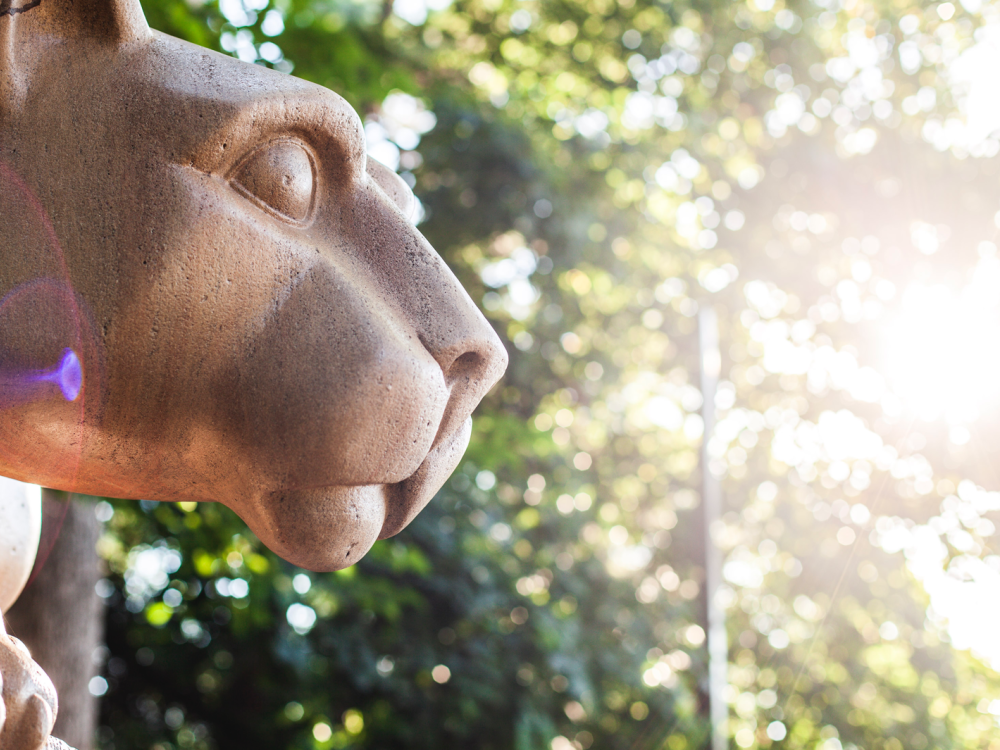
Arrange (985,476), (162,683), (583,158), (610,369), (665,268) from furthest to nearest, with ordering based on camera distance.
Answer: (665,268) → (985,476) → (610,369) → (583,158) → (162,683)

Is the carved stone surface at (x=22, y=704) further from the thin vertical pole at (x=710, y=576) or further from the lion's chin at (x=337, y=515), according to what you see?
the thin vertical pole at (x=710, y=576)

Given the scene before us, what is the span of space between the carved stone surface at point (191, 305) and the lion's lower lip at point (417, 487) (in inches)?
1.0

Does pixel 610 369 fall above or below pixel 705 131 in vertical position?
below

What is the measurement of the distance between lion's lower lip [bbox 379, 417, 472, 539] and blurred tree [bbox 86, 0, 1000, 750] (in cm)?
240

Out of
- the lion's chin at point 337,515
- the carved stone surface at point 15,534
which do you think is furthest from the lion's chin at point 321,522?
the carved stone surface at point 15,534

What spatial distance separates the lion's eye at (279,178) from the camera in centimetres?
87

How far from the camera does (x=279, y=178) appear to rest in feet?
2.90

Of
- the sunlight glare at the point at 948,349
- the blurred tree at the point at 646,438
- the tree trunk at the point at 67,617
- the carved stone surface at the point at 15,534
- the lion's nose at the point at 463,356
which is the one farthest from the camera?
the sunlight glare at the point at 948,349

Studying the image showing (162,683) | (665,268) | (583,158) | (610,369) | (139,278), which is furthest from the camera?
(665,268)

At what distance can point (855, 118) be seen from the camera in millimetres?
7258

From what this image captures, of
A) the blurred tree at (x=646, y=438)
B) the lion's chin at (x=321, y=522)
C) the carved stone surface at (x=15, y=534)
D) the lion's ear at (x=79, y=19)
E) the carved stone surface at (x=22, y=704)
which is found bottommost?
the blurred tree at (x=646, y=438)

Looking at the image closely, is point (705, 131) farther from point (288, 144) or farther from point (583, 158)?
point (288, 144)

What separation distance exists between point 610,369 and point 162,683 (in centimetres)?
361

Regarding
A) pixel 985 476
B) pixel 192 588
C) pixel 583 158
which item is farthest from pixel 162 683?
pixel 985 476
